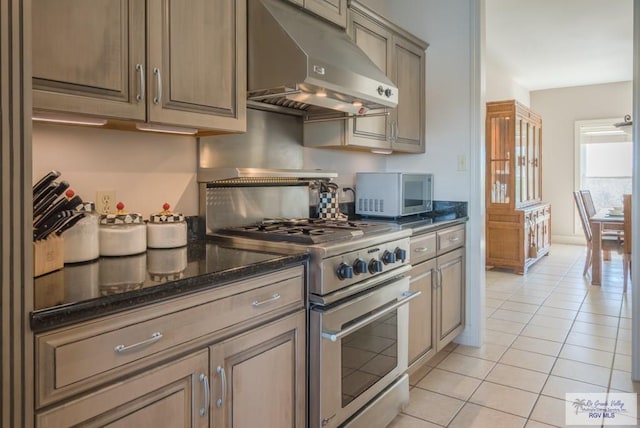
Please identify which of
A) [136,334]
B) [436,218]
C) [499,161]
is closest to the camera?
[136,334]

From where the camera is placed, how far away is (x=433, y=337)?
2676 mm

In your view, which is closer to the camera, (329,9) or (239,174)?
(239,174)

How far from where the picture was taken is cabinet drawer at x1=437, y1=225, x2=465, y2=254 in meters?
2.75

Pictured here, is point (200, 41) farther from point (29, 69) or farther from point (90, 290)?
point (90, 290)

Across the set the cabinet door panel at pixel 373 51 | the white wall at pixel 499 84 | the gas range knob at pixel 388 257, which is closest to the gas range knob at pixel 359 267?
the gas range knob at pixel 388 257

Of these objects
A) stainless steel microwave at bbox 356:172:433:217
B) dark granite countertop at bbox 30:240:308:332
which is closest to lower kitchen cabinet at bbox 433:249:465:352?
stainless steel microwave at bbox 356:172:433:217

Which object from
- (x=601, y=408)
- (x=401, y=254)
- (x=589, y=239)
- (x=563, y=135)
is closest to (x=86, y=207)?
(x=401, y=254)

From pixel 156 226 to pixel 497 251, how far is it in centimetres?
493

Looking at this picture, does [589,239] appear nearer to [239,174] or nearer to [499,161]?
[499,161]

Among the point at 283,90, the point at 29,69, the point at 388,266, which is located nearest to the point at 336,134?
the point at 283,90

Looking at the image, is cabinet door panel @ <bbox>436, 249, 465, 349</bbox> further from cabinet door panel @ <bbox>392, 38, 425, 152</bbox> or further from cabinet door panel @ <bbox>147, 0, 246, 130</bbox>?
cabinet door panel @ <bbox>147, 0, 246, 130</bbox>

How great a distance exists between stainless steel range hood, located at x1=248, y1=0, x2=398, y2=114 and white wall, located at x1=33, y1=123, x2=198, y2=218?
435mm

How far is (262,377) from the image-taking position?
148 cm

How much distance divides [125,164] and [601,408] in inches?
101
